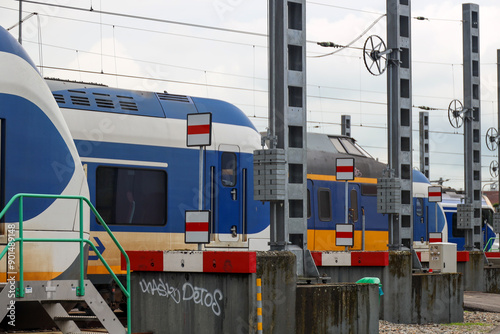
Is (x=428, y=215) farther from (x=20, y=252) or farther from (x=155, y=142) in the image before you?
(x=20, y=252)

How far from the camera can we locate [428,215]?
101ft

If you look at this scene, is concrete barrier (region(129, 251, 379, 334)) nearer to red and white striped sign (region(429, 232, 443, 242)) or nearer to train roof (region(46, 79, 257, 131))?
train roof (region(46, 79, 257, 131))

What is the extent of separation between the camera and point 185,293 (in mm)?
12109

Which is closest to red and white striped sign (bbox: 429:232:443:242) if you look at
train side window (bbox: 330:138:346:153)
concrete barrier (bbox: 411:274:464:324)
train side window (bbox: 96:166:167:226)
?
train side window (bbox: 330:138:346:153)

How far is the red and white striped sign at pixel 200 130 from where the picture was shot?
12938 mm

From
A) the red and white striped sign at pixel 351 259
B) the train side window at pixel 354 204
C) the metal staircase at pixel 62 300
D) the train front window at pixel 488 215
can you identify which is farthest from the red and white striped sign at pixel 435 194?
the train front window at pixel 488 215

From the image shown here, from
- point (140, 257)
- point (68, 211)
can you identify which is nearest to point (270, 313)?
point (140, 257)

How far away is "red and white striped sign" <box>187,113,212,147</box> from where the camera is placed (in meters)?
12.9

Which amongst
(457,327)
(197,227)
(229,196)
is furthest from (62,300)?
(457,327)

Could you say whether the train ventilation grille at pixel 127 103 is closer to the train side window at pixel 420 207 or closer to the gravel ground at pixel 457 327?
the gravel ground at pixel 457 327

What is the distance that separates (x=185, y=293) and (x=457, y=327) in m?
7.47

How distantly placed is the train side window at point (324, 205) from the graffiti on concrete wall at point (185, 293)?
1083 centimetres

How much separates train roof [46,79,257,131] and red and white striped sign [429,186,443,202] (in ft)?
35.2

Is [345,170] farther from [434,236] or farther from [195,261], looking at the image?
[434,236]
